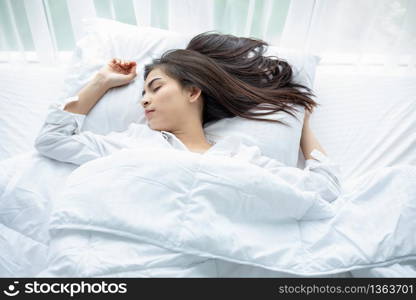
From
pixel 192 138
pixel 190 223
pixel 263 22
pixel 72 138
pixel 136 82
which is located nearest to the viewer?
pixel 190 223

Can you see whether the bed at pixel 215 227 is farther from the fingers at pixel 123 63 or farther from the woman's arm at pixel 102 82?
the fingers at pixel 123 63

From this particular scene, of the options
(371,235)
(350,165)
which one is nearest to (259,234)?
(371,235)

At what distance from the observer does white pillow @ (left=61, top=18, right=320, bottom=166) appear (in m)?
1.38

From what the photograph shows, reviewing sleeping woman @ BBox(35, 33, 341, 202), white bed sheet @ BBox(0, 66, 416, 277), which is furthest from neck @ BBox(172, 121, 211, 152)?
white bed sheet @ BBox(0, 66, 416, 277)

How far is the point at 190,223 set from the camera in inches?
39.0

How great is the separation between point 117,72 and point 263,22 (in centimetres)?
72

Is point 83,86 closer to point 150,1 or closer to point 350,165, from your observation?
point 150,1

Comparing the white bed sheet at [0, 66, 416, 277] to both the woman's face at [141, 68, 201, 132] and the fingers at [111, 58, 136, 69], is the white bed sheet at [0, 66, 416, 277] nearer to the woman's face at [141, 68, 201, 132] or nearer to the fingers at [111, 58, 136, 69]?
the fingers at [111, 58, 136, 69]

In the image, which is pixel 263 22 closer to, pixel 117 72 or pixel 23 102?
pixel 117 72

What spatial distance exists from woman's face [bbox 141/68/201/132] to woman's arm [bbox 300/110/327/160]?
0.39 metres

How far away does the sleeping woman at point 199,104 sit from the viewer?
1243 mm

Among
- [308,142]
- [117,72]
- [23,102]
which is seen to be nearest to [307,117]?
[308,142]

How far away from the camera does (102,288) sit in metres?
0.95

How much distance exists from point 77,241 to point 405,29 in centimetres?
162
